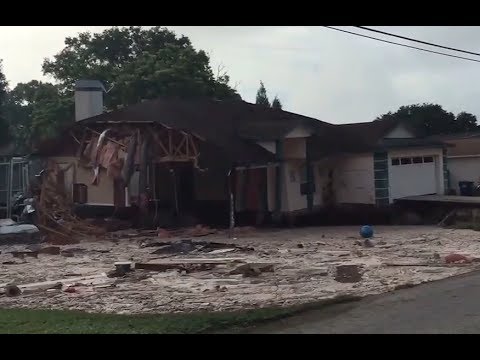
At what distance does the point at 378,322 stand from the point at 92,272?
7685 mm

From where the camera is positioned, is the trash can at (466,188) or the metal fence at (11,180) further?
the trash can at (466,188)

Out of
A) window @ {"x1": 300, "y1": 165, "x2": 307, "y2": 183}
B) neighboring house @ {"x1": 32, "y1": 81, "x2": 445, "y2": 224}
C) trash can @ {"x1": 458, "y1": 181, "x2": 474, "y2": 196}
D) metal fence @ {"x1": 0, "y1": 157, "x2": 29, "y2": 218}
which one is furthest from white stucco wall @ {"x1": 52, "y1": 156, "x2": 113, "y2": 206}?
trash can @ {"x1": 458, "y1": 181, "x2": 474, "y2": 196}

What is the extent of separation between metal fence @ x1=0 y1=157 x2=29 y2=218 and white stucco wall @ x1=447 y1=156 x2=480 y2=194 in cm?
2421

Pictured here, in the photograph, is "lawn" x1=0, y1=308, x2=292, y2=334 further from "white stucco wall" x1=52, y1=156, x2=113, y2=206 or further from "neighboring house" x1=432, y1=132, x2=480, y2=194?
"neighboring house" x1=432, y1=132, x2=480, y2=194

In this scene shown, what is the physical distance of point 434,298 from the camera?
37.7 ft

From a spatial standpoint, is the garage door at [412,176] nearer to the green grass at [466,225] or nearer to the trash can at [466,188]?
the green grass at [466,225]

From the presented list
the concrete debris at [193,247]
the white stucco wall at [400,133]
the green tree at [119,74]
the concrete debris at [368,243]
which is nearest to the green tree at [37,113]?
the green tree at [119,74]

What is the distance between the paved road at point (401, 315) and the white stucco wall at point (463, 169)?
31359 millimetres

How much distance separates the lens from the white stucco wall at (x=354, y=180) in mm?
30109

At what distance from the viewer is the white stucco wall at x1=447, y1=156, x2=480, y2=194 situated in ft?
138

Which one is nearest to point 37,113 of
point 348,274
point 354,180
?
point 354,180
